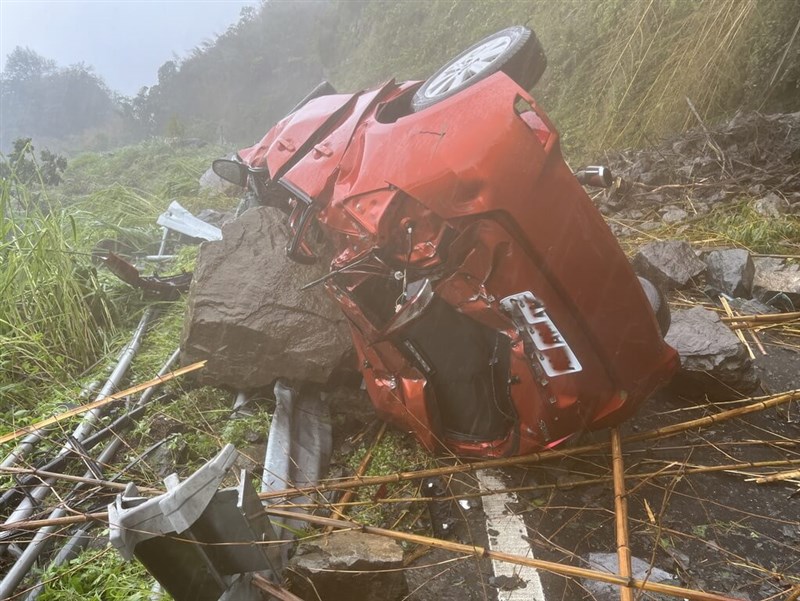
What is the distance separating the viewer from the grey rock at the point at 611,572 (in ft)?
4.98

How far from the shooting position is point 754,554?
5.35 feet

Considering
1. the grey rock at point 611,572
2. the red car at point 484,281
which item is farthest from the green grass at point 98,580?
the grey rock at point 611,572

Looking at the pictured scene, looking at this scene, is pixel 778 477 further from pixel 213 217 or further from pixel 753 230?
pixel 213 217

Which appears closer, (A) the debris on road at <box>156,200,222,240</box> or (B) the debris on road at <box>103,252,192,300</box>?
(B) the debris on road at <box>103,252,192,300</box>

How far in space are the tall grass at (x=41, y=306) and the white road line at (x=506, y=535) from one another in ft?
7.83

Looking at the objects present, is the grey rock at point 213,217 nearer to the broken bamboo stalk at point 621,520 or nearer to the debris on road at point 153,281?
the debris on road at point 153,281

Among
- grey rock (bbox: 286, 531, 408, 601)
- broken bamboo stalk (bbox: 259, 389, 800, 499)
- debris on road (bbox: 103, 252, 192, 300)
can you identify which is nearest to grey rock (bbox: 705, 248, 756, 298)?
broken bamboo stalk (bbox: 259, 389, 800, 499)

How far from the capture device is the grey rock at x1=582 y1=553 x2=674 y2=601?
59.7 inches

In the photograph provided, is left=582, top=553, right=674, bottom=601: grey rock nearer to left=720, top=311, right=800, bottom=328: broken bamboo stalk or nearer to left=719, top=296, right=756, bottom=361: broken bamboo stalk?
left=719, top=296, right=756, bottom=361: broken bamboo stalk

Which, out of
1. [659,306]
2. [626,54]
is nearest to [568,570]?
[659,306]

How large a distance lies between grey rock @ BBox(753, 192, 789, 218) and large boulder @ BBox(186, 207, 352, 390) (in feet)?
10.3

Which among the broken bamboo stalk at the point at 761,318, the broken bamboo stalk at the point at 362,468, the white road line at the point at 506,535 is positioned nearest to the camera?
the white road line at the point at 506,535

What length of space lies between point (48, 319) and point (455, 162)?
2.78m

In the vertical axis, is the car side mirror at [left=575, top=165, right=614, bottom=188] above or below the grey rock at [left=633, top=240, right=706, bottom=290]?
above
